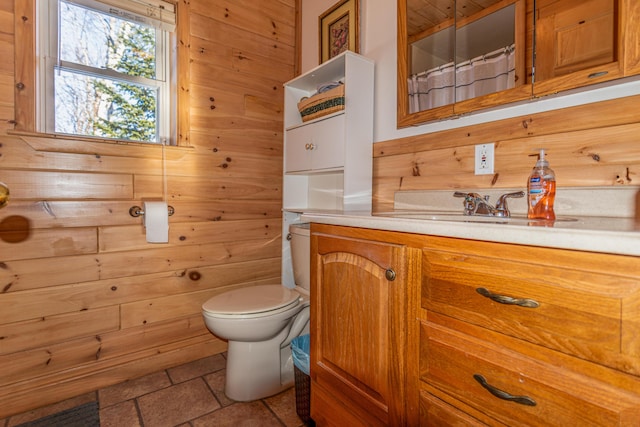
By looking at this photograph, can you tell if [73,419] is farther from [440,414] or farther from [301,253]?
[440,414]

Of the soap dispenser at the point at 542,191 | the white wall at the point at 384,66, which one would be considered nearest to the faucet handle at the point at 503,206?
the soap dispenser at the point at 542,191

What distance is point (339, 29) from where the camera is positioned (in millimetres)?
1961

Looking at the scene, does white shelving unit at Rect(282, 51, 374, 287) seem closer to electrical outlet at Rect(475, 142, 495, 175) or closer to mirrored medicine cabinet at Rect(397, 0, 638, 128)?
mirrored medicine cabinet at Rect(397, 0, 638, 128)

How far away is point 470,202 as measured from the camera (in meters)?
1.19

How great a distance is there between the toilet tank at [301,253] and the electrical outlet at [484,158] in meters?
0.92

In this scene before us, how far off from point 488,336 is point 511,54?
98cm

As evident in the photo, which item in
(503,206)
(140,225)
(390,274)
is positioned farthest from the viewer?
(140,225)

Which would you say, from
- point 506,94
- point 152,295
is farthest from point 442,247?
point 152,295

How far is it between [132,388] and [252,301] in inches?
30.9

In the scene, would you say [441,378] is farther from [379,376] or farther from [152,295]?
[152,295]

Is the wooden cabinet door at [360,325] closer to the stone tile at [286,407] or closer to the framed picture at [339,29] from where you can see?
the stone tile at [286,407]

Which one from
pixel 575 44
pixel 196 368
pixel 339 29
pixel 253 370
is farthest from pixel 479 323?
pixel 339 29

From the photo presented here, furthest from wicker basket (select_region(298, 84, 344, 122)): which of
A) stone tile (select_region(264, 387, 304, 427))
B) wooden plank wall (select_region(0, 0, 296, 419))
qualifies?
stone tile (select_region(264, 387, 304, 427))

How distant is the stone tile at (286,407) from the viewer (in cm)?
144
